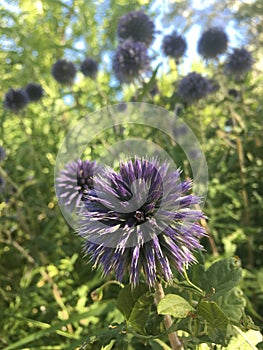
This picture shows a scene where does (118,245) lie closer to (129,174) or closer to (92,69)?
(129,174)

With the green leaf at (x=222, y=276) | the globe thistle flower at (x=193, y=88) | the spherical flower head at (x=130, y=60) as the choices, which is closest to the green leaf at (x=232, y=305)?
the green leaf at (x=222, y=276)

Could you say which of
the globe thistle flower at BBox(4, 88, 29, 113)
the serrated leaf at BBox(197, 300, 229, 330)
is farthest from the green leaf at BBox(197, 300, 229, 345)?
the globe thistle flower at BBox(4, 88, 29, 113)

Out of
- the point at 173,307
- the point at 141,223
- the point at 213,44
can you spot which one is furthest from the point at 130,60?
the point at 173,307

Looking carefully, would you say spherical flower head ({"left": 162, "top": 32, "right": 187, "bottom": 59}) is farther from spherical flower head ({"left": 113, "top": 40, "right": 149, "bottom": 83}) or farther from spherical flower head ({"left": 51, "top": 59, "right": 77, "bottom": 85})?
spherical flower head ({"left": 51, "top": 59, "right": 77, "bottom": 85})

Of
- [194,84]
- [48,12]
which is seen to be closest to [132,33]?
[194,84]

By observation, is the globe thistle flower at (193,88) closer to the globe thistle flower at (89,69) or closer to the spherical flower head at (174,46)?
the spherical flower head at (174,46)

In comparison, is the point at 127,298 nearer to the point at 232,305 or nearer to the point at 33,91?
the point at 232,305
